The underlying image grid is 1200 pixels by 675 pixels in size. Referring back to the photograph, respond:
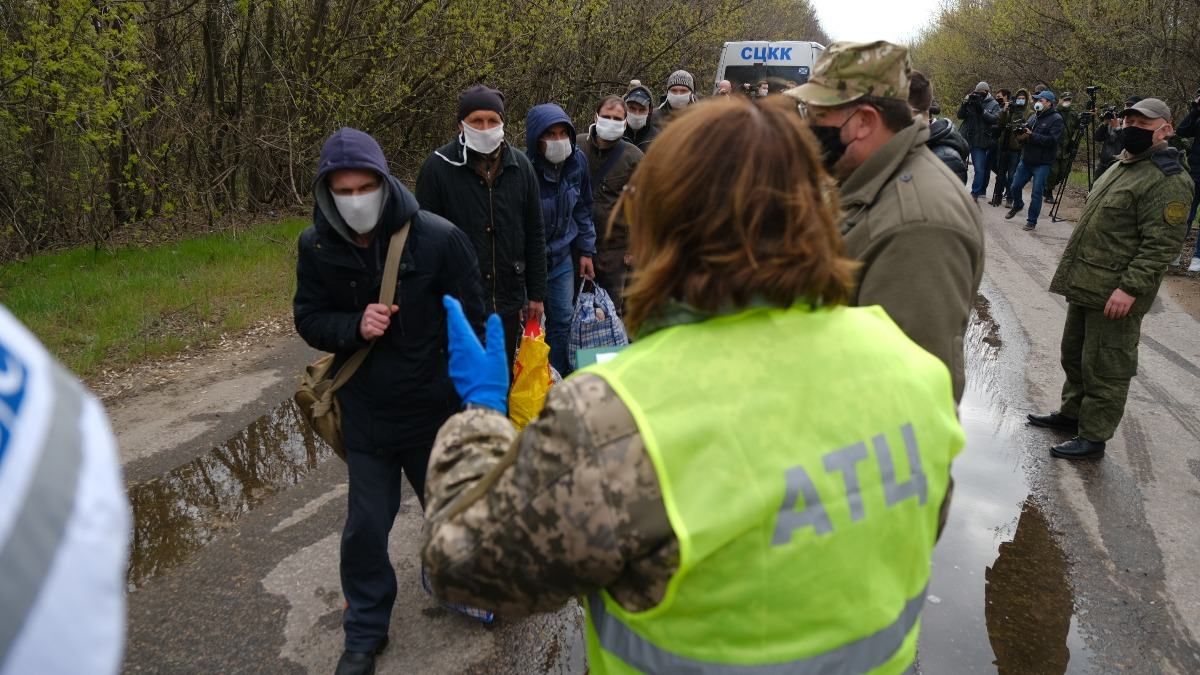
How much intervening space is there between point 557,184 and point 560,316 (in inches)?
33.6

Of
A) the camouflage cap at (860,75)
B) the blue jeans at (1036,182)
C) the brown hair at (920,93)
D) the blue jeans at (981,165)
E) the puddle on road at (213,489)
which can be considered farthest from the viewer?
the blue jeans at (981,165)

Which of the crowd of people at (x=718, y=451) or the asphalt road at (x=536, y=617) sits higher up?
the crowd of people at (x=718, y=451)

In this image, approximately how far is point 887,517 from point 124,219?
11.0 meters

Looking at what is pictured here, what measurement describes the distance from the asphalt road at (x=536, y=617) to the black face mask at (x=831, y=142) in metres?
1.90

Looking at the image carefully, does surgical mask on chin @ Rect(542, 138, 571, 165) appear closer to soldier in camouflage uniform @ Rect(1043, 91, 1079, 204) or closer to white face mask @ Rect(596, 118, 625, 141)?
white face mask @ Rect(596, 118, 625, 141)

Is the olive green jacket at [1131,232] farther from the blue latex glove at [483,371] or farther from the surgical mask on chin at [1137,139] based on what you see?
the blue latex glove at [483,371]

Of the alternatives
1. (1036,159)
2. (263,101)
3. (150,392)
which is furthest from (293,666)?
(1036,159)

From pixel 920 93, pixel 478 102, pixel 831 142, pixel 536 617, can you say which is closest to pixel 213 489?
pixel 536 617

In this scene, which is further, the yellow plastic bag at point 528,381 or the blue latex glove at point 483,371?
the yellow plastic bag at point 528,381

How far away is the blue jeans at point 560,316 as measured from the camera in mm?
5051

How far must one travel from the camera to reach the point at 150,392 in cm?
521

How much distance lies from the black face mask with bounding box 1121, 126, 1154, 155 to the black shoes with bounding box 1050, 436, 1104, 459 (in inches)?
66.3

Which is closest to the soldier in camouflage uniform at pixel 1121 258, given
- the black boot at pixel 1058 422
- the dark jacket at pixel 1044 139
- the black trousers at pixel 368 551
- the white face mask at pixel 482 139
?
the black boot at pixel 1058 422

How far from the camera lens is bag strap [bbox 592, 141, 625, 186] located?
5.48 m
